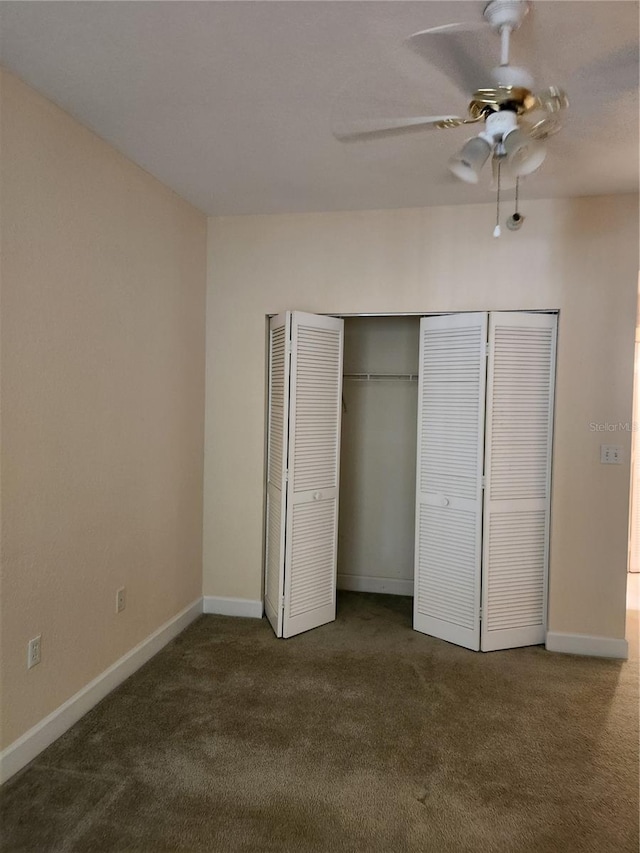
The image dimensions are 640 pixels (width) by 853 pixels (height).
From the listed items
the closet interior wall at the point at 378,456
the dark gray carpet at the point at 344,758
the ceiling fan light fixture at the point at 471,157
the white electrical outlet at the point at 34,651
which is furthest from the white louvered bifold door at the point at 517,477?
the white electrical outlet at the point at 34,651

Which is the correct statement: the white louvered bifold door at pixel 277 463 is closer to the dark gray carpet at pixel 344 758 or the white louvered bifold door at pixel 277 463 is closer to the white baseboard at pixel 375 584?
the dark gray carpet at pixel 344 758

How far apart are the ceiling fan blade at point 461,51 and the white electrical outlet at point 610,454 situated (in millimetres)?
2099

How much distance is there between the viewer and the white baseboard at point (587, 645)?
337 cm

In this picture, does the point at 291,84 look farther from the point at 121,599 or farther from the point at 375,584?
the point at 375,584

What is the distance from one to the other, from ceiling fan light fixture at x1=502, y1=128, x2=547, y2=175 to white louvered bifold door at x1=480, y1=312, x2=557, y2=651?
161 cm

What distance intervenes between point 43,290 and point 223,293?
64.3 inches

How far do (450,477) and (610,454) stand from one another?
2.99 feet

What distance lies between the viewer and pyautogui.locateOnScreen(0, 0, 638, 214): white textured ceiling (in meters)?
1.82

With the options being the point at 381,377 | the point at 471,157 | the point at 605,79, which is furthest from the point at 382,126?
the point at 381,377

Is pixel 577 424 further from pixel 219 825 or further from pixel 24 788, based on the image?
pixel 24 788

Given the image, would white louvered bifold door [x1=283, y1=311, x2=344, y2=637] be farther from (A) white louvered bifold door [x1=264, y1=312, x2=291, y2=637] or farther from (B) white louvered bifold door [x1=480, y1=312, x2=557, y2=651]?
(B) white louvered bifold door [x1=480, y1=312, x2=557, y2=651]

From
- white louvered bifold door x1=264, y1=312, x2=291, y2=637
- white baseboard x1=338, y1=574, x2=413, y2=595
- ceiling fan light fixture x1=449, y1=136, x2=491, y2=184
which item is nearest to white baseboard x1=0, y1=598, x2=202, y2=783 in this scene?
white louvered bifold door x1=264, y1=312, x2=291, y2=637

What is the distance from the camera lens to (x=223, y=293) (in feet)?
12.7

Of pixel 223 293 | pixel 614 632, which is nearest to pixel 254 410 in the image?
pixel 223 293
